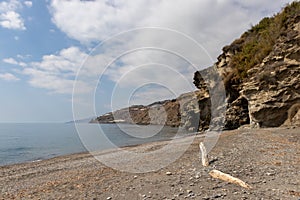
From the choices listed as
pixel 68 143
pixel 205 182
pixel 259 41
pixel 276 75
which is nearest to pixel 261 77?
pixel 276 75

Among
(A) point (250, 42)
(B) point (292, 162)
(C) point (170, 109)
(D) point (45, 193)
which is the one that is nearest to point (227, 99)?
(A) point (250, 42)

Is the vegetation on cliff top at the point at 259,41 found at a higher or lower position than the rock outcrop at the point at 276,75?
higher

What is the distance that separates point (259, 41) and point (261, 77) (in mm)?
12845

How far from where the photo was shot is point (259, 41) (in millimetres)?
42094

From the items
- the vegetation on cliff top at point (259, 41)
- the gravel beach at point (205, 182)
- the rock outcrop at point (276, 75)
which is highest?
the vegetation on cliff top at point (259, 41)

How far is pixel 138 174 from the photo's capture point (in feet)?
43.4

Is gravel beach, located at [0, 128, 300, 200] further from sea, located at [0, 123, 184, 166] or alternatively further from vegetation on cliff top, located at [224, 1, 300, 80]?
vegetation on cliff top, located at [224, 1, 300, 80]

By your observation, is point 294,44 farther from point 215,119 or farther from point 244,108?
point 215,119

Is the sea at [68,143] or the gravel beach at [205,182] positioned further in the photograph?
the sea at [68,143]

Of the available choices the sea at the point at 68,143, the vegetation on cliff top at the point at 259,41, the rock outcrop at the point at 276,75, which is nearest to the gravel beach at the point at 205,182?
the rock outcrop at the point at 276,75

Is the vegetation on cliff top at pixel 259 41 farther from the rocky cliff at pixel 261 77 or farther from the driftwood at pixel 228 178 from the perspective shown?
the driftwood at pixel 228 178

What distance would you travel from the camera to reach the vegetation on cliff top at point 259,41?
3550 cm

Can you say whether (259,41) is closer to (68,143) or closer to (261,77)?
(261,77)

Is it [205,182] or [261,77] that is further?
[261,77]
